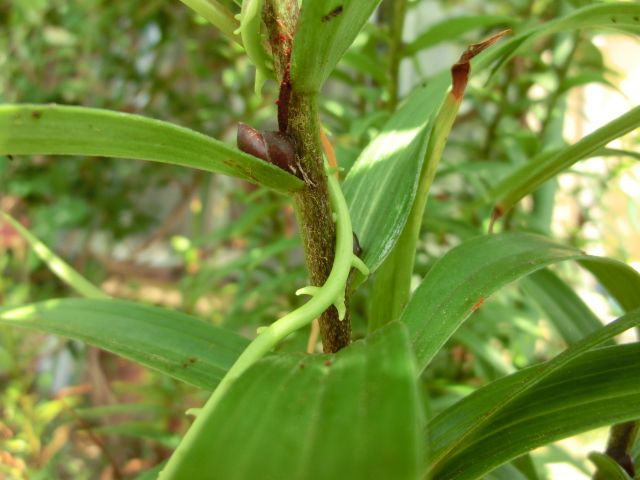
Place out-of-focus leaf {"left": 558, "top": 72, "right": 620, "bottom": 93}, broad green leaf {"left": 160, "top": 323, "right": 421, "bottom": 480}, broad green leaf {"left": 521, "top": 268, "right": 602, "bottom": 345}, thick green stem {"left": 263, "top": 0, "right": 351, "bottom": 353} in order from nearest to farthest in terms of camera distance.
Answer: broad green leaf {"left": 160, "top": 323, "right": 421, "bottom": 480}, thick green stem {"left": 263, "top": 0, "right": 351, "bottom": 353}, broad green leaf {"left": 521, "top": 268, "right": 602, "bottom": 345}, out-of-focus leaf {"left": 558, "top": 72, "right": 620, "bottom": 93}

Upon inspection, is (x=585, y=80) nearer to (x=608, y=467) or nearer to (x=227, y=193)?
(x=608, y=467)

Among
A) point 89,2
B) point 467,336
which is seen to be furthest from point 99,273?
point 467,336

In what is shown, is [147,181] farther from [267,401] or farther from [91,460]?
[267,401]

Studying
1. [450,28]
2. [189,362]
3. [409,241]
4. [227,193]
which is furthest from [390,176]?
[227,193]

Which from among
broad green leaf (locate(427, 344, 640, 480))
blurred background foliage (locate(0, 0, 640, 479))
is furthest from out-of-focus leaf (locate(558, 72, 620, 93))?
broad green leaf (locate(427, 344, 640, 480))

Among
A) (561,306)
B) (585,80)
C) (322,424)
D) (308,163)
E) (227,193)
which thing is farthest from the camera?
(227,193)

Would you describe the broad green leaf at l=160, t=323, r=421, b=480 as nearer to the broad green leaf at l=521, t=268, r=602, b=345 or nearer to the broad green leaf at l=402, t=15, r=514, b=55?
the broad green leaf at l=521, t=268, r=602, b=345
